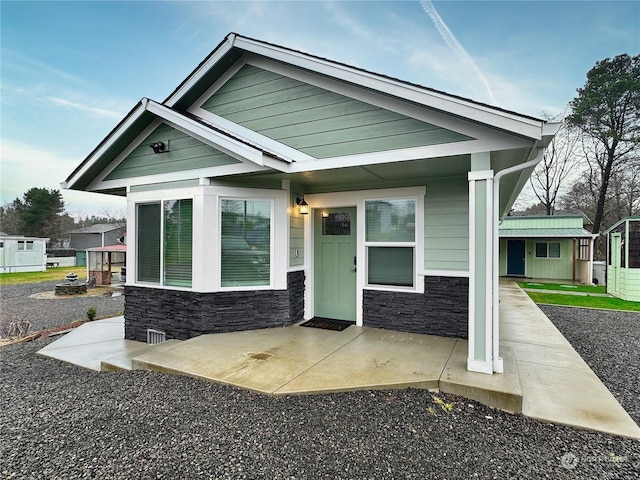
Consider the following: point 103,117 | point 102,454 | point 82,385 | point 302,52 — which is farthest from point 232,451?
point 103,117

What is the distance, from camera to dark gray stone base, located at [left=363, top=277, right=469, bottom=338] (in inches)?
184

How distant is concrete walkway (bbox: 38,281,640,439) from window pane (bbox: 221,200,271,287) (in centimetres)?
85

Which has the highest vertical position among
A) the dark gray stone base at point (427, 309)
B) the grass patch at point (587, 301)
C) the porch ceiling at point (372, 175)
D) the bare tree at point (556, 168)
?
the bare tree at point (556, 168)

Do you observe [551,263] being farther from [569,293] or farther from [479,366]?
[479,366]

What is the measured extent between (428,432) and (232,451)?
1489 millimetres

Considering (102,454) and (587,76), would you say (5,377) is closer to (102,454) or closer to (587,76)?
(102,454)

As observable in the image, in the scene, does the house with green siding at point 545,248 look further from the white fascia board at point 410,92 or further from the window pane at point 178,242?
the window pane at point 178,242

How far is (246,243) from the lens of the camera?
507 cm

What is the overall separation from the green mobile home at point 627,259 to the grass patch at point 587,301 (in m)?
0.46

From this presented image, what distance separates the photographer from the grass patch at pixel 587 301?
8.92 metres

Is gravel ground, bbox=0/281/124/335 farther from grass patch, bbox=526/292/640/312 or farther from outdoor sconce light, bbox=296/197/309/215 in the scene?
grass patch, bbox=526/292/640/312

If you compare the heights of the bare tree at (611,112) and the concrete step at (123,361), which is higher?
the bare tree at (611,112)

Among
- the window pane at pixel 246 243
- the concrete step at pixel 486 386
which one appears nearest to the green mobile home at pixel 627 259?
the concrete step at pixel 486 386

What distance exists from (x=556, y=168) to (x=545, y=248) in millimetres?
9675
